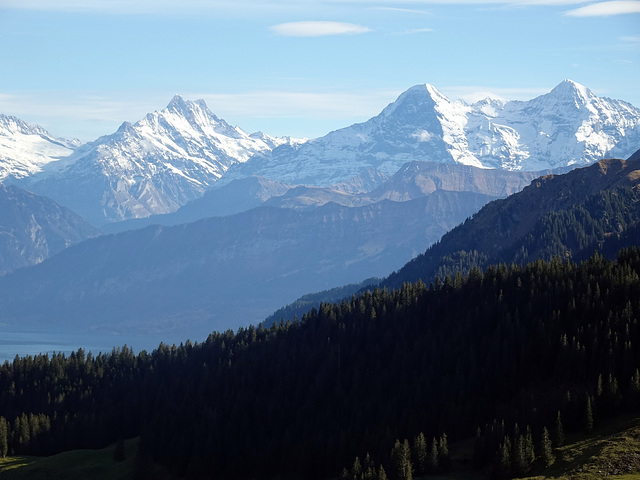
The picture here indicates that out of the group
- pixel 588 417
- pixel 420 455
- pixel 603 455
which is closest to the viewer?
pixel 603 455

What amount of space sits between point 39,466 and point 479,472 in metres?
90.4

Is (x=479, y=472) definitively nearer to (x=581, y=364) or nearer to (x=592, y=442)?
(x=592, y=442)

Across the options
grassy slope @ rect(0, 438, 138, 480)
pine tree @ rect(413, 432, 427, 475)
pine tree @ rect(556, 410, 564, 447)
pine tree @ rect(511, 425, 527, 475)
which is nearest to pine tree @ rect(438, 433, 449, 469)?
pine tree @ rect(413, 432, 427, 475)

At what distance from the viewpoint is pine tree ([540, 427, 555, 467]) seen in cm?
13462

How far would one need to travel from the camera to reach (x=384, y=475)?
141750mm

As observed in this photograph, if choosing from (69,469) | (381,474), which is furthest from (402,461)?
(69,469)

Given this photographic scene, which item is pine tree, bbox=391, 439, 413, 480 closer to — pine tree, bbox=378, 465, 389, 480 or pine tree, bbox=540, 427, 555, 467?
pine tree, bbox=378, 465, 389, 480

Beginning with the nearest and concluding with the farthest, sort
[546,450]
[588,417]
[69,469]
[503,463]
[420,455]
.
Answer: [546,450] → [503,463] → [588,417] → [420,455] → [69,469]

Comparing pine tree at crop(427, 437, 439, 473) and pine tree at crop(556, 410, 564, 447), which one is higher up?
pine tree at crop(556, 410, 564, 447)

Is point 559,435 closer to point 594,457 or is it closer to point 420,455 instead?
point 594,457

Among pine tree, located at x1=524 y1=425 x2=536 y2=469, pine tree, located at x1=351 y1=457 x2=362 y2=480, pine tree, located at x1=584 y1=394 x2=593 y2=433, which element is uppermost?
pine tree, located at x1=584 y1=394 x2=593 y2=433

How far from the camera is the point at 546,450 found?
13575 centimetres

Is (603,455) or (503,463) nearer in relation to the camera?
(603,455)

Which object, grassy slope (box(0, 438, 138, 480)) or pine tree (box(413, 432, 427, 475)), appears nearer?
pine tree (box(413, 432, 427, 475))
